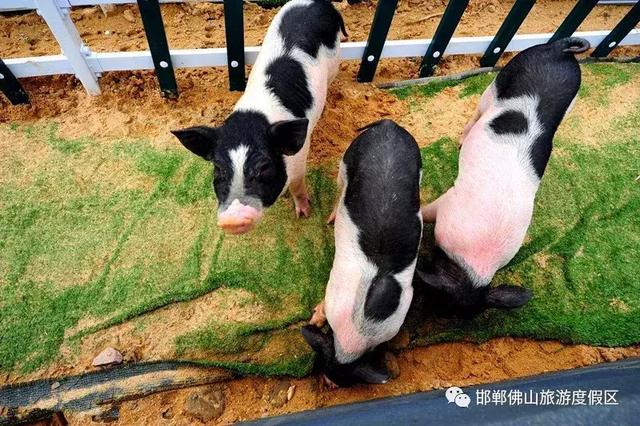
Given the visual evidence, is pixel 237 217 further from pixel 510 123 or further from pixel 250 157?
pixel 510 123

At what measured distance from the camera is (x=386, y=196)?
2.86 m

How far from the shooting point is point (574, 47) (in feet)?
11.1

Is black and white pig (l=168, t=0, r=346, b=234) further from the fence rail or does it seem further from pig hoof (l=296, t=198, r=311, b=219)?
the fence rail

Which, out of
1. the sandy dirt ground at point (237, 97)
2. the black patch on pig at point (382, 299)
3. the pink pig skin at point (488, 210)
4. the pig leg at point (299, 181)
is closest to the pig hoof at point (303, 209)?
the pig leg at point (299, 181)

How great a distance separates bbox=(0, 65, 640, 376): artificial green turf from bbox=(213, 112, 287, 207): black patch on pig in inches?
30.5

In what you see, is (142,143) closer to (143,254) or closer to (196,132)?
(143,254)

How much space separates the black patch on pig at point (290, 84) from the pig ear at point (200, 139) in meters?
0.60

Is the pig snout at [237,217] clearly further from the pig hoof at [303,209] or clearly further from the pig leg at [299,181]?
the pig hoof at [303,209]

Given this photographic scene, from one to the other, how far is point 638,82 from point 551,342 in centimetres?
308

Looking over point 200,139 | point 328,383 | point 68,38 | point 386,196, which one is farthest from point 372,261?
point 68,38

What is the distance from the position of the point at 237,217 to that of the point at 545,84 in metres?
2.35

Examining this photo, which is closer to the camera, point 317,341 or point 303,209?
point 317,341

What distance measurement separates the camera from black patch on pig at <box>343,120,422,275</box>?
9.13 feet

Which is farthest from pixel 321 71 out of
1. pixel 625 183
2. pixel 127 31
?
pixel 625 183
